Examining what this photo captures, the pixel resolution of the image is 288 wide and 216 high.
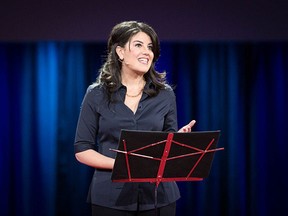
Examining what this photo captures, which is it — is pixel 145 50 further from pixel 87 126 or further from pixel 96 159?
pixel 96 159

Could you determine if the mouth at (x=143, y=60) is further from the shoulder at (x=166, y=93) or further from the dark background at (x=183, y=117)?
the dark background at (x=183, y=117)

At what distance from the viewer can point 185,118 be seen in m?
5.23

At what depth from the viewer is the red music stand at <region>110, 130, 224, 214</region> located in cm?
196

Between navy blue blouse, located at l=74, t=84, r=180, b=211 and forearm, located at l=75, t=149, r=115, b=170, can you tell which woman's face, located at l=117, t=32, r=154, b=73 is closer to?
navy blue blouse, located at l=74, t=84, r=180, b=211

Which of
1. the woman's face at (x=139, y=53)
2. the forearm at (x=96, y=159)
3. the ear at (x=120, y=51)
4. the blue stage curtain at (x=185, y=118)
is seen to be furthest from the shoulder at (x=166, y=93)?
the blue stage curtain at (x=185, y=118)

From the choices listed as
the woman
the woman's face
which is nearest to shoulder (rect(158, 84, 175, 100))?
the woman

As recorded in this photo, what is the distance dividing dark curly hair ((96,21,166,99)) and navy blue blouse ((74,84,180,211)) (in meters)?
0.04

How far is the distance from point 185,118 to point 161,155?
3.24 m

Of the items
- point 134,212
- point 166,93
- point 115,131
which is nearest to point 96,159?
point 115,131

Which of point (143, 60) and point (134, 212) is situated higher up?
point (143, 60)

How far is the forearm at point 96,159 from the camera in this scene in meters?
2.19
